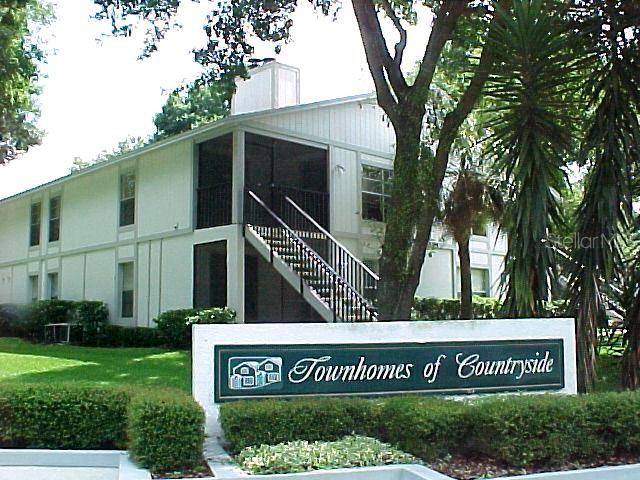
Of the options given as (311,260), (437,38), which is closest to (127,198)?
(311,260)

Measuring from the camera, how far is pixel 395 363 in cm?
794

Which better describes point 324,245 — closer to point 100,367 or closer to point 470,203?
point 470,203

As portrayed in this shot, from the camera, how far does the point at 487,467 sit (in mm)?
6648

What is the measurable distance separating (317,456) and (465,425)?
1.51 metres

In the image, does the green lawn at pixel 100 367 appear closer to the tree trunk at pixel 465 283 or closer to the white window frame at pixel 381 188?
the white window frame at pixel 381 188

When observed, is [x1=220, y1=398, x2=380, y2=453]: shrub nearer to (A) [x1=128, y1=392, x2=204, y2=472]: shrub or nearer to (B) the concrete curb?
(A) [x1=128, y1=392, x2=204, y2=472]: shrub

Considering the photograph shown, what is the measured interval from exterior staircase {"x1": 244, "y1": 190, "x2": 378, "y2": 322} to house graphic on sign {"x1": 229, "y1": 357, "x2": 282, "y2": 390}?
7239 mm

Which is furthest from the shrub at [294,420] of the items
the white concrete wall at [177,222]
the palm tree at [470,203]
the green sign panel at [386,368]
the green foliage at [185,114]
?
the green foliage at [185,114]

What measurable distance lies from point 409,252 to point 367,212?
6.64 metres

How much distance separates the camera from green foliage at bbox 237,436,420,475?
241 inches

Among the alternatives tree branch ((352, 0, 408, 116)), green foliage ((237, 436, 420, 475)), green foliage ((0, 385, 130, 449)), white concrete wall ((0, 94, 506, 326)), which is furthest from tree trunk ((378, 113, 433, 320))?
green foliage ((0, 385, 130, 449))

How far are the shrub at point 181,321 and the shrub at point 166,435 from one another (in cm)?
994

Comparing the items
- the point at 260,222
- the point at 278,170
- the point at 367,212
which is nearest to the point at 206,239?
the point at 260,222

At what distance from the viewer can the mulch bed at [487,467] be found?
21.1ft
